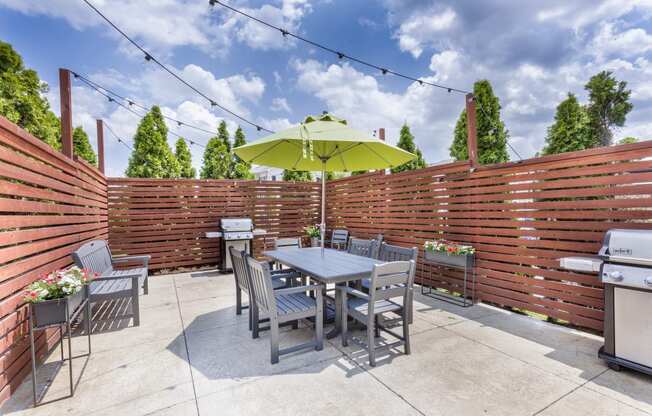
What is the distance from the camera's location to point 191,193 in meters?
6.14

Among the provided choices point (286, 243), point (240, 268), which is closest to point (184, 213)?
point (286, 243)

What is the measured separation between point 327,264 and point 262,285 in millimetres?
768

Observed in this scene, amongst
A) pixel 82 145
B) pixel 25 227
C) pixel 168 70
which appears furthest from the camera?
pixel 82 145

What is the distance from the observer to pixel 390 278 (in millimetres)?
2375

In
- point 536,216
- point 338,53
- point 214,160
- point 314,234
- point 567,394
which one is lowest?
point 567,394

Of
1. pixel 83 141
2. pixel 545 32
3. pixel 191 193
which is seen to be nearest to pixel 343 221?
pixel 191 193

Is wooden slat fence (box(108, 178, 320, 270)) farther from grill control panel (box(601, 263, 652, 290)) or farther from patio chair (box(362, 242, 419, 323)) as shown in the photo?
grill control panel (box(601, 263, 652, 290))

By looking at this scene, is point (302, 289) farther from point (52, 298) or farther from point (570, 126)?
point (570, 126)

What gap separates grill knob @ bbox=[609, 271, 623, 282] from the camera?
214 centimetres

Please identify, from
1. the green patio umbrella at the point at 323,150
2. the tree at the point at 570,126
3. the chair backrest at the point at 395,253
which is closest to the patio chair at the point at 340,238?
the green patio umbrella at the point at 323,150

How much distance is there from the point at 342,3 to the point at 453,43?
6.77 feet

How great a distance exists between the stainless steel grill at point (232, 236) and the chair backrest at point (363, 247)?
263 cm

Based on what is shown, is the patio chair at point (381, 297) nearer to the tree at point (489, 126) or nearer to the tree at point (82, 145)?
the tree at point (489, 126)

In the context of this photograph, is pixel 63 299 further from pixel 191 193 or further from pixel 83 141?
pixel 83 141
